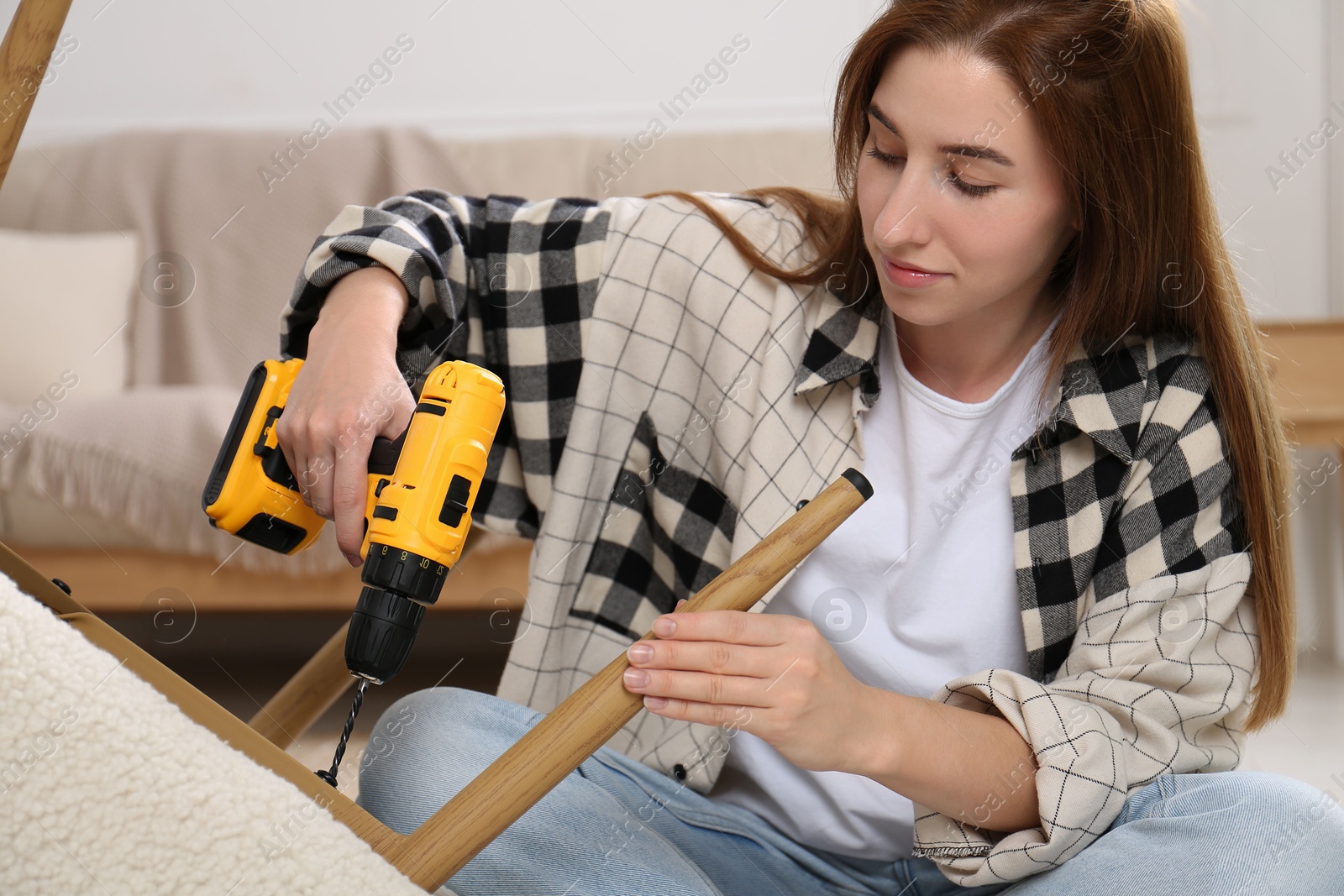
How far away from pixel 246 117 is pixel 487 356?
166cm

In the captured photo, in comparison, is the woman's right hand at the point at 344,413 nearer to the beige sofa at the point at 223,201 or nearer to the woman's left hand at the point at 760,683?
the woman's left hand at the point at 760,683

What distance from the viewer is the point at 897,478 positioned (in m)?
0.91

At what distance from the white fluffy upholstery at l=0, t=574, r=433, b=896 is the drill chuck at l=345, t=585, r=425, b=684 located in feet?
0.38

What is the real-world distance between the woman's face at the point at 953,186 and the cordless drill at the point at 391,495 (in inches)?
12.5

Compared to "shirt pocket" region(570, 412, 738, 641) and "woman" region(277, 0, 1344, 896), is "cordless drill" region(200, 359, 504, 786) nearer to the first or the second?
"woman" region(277, 0, 1344, 896)

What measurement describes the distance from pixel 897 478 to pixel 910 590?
9 cm

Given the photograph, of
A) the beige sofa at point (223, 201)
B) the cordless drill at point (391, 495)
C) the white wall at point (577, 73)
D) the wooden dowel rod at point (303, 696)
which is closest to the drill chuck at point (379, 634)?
the cordless drill at point (391, 495)

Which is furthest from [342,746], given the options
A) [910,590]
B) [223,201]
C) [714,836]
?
[223,201]

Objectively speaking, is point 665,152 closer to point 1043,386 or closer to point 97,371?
point 97,371

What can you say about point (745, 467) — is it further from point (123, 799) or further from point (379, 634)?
point (123, 799)

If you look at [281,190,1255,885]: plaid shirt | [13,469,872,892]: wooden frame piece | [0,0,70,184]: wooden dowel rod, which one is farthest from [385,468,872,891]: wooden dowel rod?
[0,0,70,184]: wooden dowel rod

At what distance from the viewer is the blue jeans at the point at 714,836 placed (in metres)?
0.67

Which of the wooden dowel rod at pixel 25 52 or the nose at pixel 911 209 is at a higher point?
the nose at pixel 911 209

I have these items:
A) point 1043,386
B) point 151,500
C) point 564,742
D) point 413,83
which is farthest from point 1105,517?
point 413,83
